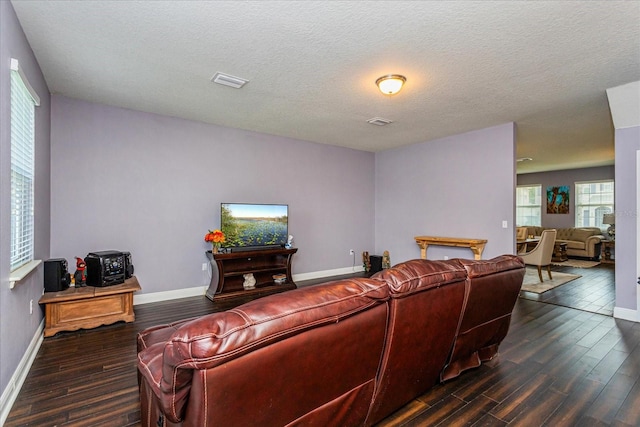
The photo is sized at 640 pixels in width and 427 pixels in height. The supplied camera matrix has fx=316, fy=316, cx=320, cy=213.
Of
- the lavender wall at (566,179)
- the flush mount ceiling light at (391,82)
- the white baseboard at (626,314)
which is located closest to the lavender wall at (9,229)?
the flush mount ceiling light at (391,82)

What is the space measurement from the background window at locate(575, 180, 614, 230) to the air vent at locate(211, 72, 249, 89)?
10.2 metres

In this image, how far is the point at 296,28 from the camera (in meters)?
2.41

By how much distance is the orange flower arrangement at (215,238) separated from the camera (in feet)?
14.8

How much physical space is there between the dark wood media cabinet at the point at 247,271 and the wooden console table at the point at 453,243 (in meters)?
2.47

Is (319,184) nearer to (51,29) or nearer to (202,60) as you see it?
(202,60)

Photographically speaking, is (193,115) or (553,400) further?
(193,115)

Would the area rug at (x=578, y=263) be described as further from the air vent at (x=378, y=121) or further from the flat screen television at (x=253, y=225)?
the flat screen television at (x=253, y=225)

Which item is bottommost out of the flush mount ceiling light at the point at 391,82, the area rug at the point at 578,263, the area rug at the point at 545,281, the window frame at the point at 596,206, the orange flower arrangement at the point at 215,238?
the area rug at the point at 545,281

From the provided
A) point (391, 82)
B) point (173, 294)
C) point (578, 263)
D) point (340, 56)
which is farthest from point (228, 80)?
point (578, 263)

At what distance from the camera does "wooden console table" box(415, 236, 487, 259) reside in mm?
5094

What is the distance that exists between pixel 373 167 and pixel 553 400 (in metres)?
5.44

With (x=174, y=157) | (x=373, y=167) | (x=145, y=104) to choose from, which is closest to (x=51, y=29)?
(x=145, y=104)

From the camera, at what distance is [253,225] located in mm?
4961

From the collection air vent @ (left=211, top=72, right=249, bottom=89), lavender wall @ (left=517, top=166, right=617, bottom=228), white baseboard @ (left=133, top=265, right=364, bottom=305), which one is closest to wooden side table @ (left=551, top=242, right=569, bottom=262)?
lavender wall @ (left=517, top=166, right=617, bottom=228)
